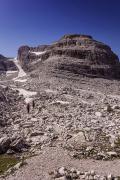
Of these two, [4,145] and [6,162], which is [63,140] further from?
[6,162]

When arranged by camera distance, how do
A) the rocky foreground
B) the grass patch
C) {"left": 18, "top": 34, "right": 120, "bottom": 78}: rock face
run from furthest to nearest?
1. {"left": 18, "top": 34, "right": 120, "bottom": 78}: rock face
2. the grass patch
3. the rocky foreground

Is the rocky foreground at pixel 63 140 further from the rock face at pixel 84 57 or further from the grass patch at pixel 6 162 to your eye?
the rock face at pixel 84 57

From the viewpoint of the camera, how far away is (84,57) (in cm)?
11500

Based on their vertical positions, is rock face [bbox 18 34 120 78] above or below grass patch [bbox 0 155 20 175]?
above

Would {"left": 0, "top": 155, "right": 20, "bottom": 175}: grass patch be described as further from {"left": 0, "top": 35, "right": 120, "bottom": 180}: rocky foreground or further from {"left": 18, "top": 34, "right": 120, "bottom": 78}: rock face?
{"left": 18, "top": 34, "right": 120, "bottom": 78}: rock face

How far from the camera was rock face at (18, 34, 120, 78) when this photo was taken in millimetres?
102812

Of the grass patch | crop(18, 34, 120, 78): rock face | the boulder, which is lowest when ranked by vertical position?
the grass patch

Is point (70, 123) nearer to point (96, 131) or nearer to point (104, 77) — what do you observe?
point (96, 131)

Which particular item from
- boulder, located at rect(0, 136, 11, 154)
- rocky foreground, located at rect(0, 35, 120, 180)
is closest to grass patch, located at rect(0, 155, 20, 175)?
boulder, located at rect(0, 136, 11, 154)

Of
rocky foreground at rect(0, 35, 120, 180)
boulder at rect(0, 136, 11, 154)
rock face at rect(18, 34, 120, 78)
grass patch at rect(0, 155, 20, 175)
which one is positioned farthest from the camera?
rock face at rect(18, 34, 120, 78)

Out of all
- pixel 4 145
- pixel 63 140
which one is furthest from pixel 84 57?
pixel 4 145

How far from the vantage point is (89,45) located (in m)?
125

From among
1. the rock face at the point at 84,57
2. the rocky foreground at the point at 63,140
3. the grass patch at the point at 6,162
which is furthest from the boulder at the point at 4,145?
the rock face at the point at 84,57

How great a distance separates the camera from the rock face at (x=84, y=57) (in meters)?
103
